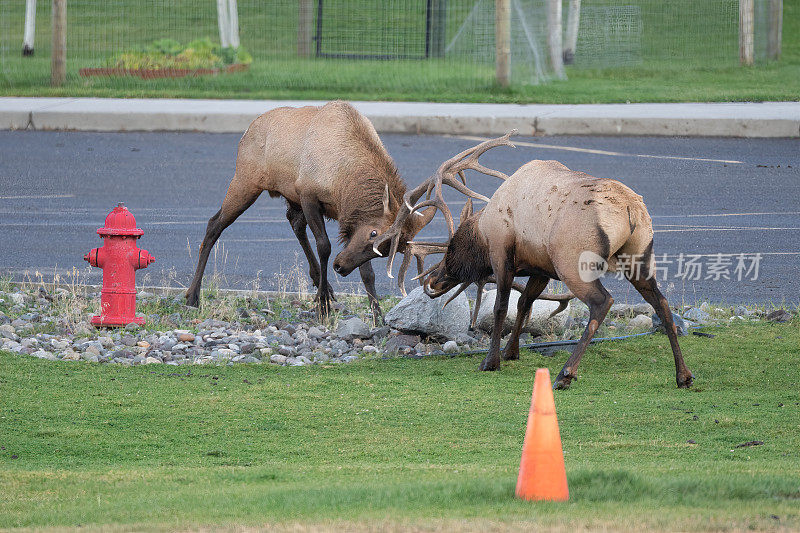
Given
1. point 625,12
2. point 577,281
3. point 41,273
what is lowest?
point 41,273

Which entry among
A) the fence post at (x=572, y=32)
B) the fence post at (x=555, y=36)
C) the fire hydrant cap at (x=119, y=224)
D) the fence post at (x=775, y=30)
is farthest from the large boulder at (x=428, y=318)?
the fence post at (x=775, y=30)

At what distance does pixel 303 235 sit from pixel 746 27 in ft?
46.6

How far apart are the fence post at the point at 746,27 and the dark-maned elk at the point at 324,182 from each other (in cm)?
1393

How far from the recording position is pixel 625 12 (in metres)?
23.6

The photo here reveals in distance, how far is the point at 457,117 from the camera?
18.1 m

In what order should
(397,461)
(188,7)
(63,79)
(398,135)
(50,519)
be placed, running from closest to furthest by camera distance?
(50,519) → (397,461) → (398,135) → (63,79) → (188,7)

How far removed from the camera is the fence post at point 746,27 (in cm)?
2197

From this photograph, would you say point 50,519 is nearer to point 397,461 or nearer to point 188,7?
point 397,461

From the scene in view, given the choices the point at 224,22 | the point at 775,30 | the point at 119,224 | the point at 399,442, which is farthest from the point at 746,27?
the point at 399,442

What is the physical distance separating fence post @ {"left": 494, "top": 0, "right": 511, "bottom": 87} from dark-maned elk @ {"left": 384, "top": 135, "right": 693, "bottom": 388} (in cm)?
1097

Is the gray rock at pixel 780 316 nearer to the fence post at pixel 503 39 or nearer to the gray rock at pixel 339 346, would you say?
the gray rock at pixel 339 346

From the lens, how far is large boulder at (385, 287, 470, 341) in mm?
9398

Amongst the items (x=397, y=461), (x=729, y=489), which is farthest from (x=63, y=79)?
(x=729, y=489)

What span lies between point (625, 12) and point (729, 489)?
64.7 ft
